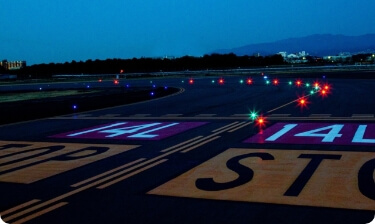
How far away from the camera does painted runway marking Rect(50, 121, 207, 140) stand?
15.8m

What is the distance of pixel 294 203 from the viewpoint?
7.64m

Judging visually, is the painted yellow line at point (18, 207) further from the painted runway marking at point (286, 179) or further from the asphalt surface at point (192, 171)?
the painted runway marking at point (286, 179)

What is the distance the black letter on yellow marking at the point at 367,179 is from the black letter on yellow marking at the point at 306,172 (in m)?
0.93

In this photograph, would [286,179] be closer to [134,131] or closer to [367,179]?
[367,179]

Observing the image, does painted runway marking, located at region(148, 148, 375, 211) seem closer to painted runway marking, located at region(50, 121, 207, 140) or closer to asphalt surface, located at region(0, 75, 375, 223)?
asphalt surface, located at region(0, 75, 375, 223)

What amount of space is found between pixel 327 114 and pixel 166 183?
13220 millimetres

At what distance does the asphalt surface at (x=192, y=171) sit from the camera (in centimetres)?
739

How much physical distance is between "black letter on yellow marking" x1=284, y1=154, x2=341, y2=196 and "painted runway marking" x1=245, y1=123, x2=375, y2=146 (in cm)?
206

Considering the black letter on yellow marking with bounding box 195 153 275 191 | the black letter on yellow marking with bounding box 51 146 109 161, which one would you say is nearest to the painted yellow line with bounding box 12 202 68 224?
the black letter on yellow marking with bounding box 195 153 275 191

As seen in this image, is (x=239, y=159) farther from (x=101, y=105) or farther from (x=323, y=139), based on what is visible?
(x=101, y=105)

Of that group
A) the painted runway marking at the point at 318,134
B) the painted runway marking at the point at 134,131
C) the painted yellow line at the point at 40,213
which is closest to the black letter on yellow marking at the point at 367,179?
the painted runway marking at the point at 318,134

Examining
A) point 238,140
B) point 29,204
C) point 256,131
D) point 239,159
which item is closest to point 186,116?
point 256,131

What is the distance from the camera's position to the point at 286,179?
926cm

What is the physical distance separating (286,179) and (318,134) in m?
6.08
